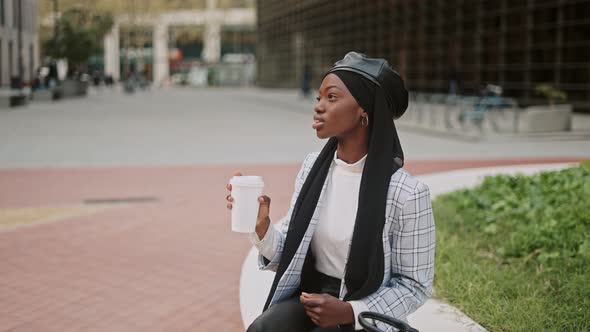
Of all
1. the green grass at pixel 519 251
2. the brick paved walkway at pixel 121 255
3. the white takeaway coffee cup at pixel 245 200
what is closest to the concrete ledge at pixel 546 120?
the brick paved walkway at pixel 121 255

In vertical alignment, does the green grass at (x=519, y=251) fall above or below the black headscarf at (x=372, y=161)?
below

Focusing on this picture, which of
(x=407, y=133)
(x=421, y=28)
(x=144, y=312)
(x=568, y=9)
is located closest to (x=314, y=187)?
(x=144, y=312)

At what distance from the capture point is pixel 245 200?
2.46 metres

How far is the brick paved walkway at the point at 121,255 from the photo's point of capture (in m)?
5.02

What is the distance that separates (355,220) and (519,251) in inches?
142

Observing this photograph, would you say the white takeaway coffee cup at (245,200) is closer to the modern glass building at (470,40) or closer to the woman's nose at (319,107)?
the woman's nose at (319,107)

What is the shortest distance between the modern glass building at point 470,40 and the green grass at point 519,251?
67.5 ft

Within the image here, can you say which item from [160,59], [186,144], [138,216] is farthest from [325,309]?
[160,59]

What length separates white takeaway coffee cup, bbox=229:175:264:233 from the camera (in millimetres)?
2455

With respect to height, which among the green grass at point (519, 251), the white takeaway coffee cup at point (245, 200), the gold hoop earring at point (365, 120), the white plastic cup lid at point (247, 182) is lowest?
the green grass at point (519, 251)

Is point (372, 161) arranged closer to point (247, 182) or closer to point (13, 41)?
point (247, 182)

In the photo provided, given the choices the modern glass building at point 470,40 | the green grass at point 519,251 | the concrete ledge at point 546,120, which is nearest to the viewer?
the green grass at point 519,251

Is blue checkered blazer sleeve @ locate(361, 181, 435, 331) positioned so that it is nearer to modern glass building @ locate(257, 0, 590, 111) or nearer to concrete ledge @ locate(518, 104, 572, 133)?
concrete ledge @ locate(518, 104, 572, 133)

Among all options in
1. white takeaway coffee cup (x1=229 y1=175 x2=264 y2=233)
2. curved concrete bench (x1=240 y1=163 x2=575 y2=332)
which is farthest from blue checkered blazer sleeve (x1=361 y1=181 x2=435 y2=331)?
curved concrete bench (x1=240 y1=163 x2=575 y2=332)
